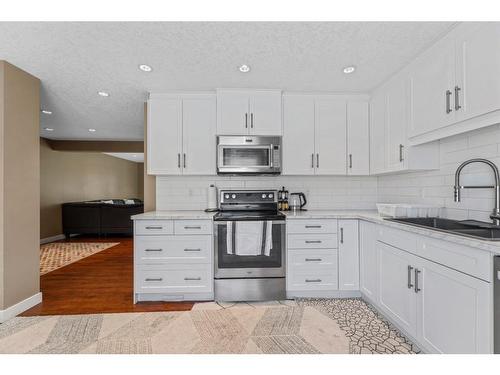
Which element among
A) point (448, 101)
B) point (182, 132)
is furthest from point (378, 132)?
point (182, 132)

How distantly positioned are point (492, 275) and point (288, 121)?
7.39ft

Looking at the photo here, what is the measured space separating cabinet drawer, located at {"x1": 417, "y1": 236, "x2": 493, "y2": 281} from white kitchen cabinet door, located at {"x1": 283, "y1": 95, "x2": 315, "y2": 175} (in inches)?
60.5

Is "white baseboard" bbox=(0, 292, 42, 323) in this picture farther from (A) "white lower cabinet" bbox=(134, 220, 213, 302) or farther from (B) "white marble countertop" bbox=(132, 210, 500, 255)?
(B) "white marble countertop" bbox=(132, 210, 500, 255)

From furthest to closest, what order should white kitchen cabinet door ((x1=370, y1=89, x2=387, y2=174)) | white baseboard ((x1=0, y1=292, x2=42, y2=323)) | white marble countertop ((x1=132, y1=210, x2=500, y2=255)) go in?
white kitchen cabinet door ((x1=370, y1=89, x2=387, y2=174)) → white baseboard ((x1=0, y1=292, x2=42, y2=323)) → white marble countertop ((x1=132, y1=210, x2=500, y2=255))

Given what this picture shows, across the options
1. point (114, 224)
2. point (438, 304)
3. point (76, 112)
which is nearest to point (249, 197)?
point (438, 304)

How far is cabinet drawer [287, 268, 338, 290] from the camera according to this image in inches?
100

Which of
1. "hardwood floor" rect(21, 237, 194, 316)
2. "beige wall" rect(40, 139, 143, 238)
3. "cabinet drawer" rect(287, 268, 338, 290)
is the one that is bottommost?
"hardwood floor" rect(21, 237, 194, 316)

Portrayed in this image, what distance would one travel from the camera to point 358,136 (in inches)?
116

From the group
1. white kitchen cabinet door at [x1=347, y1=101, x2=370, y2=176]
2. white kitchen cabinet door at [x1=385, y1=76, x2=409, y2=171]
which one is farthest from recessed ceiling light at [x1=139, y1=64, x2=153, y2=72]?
white kitchen cabinet door at [x1=385, y1=76, x2=409, y2=171]

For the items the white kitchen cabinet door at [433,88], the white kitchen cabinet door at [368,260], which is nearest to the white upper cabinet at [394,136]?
the white kitchen cabinet door at [433,88]

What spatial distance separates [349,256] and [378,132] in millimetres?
1439

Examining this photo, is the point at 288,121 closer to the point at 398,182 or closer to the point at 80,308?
the point at 398,182

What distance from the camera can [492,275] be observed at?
116 centimetres

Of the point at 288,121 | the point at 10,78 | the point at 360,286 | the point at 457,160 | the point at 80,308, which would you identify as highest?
the point at 10,78
